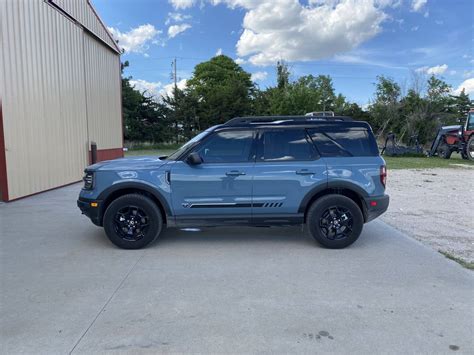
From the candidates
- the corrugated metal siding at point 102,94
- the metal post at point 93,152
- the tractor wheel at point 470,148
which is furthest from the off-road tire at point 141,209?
the tractor wheel at point 470,148

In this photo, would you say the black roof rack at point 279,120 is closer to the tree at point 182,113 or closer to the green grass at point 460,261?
the green grass at point 460,261

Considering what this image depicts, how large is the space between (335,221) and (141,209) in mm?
2897

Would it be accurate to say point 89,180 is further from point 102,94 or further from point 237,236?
point 102,94

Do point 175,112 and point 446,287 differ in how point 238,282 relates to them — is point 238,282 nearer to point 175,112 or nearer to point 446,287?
point 446,287

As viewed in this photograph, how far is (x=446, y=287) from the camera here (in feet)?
13.2

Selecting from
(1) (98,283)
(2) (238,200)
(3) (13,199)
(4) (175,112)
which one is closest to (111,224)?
(1) (98,283)

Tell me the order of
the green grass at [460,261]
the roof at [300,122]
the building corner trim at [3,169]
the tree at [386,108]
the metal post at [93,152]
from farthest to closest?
the tree at [386,108] → the metal post at [93,152] → the building corner trim at [3,169] → the roof at [300,122] → the green grass at [460,261]

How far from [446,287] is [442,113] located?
1586 inches

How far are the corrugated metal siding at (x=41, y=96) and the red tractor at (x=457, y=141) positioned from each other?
67.6ft

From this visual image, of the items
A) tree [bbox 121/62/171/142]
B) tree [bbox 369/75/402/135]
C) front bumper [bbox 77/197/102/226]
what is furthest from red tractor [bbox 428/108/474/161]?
tree [bbox 121/62/171/142]

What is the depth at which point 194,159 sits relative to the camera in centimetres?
521

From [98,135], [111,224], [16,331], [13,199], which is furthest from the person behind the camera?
[98,135]

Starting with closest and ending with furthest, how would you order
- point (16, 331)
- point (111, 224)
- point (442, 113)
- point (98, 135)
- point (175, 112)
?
Answer: point (16, 331) → point (111, 224) → point (98, 135) → point (442, 113) → point (175, 112)

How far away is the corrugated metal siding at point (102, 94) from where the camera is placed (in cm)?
1478
